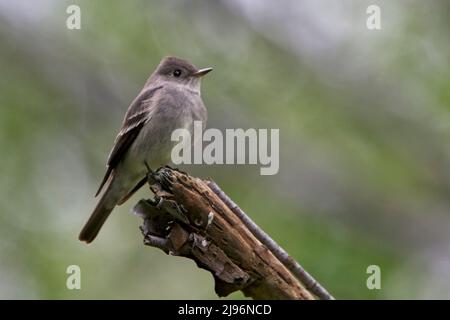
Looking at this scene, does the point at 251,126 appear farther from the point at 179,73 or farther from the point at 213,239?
the point at 213,239

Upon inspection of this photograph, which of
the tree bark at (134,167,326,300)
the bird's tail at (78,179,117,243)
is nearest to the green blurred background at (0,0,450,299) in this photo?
the bird's tail at (78,179,117,243)

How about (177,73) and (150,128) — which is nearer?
(150,128)

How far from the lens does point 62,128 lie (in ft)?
30.2

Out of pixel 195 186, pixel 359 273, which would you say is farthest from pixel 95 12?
pixel 195 186

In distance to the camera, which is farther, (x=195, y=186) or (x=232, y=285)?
(x=195, y=186)

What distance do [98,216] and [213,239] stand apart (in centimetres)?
303

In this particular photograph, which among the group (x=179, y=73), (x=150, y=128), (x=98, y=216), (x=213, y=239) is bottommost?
(x=213, y=239)

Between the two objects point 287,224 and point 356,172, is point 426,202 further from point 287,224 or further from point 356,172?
point 287,224

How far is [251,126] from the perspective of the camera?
8.55 meters

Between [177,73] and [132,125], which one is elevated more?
[177,73]

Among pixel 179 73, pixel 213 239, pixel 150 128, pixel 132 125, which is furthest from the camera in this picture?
pixel 179 73

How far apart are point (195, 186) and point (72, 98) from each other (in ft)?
15.2

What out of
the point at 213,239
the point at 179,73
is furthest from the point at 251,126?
the point at 213,239

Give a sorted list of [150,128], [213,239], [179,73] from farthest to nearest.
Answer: [179,73] → [150,128] → [213,239]
